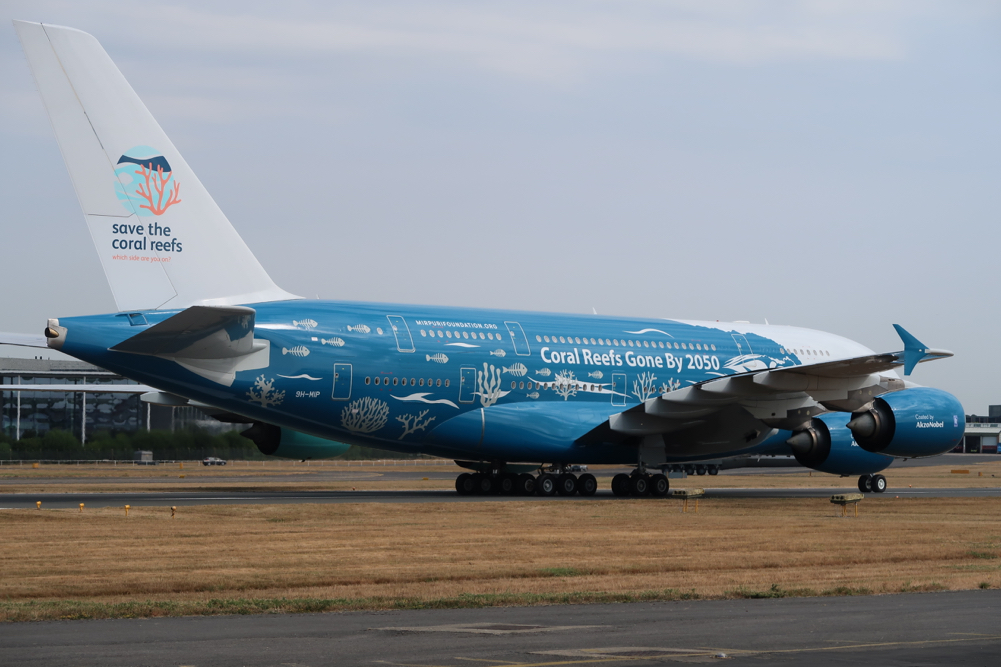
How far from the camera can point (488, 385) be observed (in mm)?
28703

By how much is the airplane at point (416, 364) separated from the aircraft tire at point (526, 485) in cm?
5

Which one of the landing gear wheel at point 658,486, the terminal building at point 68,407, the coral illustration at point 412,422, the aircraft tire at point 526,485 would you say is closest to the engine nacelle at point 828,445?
the landing gear wheel at point 658,486

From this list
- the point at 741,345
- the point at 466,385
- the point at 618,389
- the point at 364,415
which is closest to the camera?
the point at 364,415

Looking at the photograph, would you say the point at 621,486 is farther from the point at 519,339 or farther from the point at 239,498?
the point at 239,498

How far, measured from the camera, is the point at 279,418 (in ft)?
88.1

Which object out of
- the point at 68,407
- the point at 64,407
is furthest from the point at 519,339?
the point at 64,407

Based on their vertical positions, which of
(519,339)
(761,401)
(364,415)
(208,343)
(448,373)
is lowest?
(364,415)

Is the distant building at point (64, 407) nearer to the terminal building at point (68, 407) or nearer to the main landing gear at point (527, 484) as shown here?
the terminal building at point (68, 407)

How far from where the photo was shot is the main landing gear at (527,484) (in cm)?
3075

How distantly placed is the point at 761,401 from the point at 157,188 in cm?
1526

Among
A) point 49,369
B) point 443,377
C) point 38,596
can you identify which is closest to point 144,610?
point 38,596

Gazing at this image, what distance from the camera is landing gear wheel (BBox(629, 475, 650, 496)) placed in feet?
100

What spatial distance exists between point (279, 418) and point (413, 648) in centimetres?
1809

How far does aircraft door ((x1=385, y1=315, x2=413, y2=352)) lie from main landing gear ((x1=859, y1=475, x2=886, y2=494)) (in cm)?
1693
